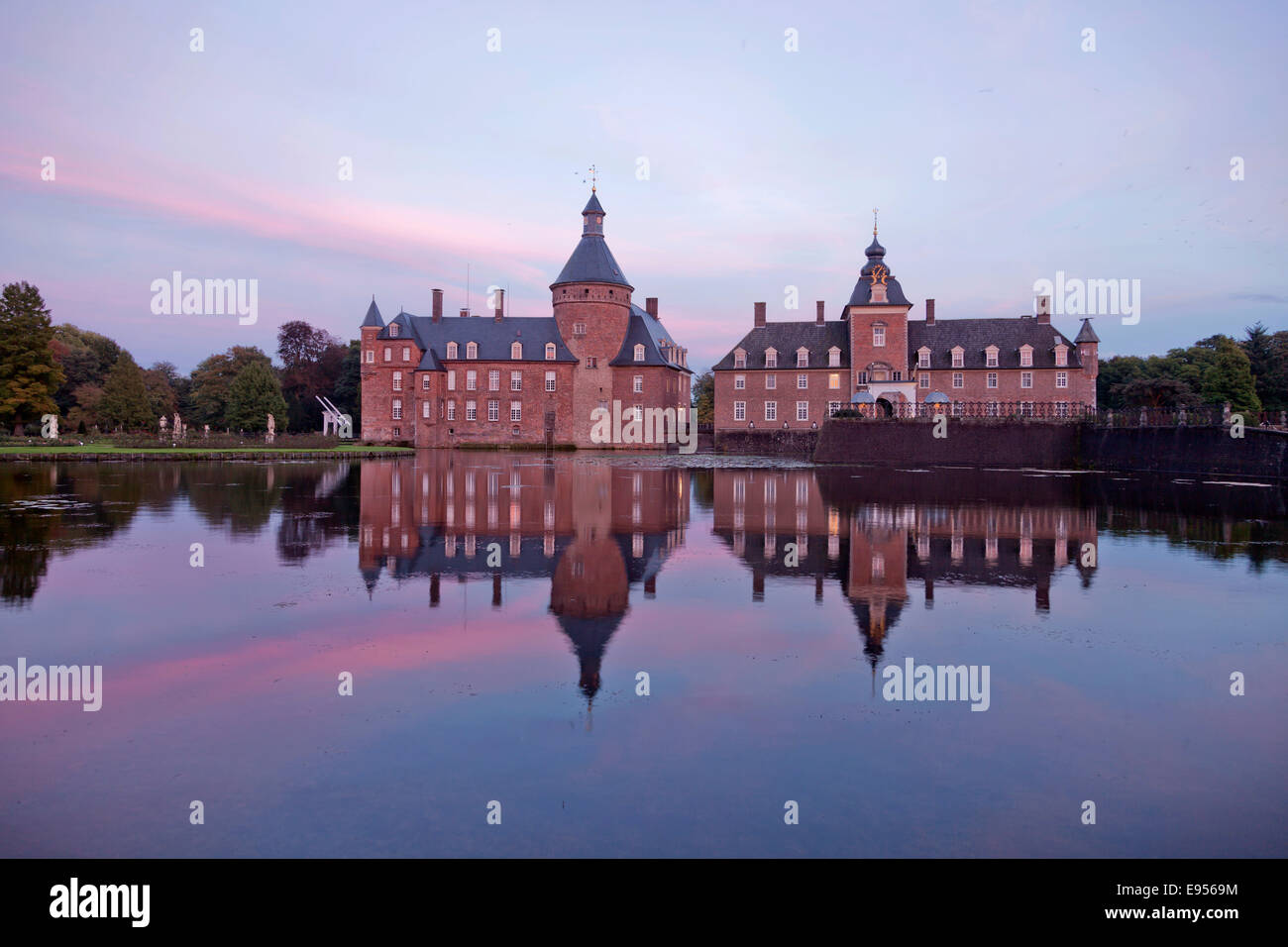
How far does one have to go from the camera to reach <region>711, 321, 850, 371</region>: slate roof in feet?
225

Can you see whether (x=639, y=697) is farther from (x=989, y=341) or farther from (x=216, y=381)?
(x=216, y=381)

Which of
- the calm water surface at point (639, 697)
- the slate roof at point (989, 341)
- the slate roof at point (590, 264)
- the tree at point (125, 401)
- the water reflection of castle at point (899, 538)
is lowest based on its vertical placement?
the calm water surface at point (639, 697)

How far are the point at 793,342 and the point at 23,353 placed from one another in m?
56.5

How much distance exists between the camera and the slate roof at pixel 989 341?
218ft

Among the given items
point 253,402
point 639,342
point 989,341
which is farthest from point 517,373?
point 989,341

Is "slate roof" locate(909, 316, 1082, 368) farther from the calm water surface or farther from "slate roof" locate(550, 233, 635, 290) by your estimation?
the calm water surface

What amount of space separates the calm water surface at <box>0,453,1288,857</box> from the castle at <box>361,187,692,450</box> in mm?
57637

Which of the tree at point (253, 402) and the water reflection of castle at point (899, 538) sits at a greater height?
the tree at point (253, 402)

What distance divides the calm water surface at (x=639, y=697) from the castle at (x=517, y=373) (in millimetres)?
57637

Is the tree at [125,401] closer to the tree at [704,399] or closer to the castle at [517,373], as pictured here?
the castle at [517,373]

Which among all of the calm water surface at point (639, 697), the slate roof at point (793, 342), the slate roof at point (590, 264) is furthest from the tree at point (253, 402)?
the calm water surface at point (639, 697)

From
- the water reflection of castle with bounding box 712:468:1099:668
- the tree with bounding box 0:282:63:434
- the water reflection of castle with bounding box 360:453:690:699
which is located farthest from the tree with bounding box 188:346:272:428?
the water reflection of castle with bounding box 712:468:1099:668
